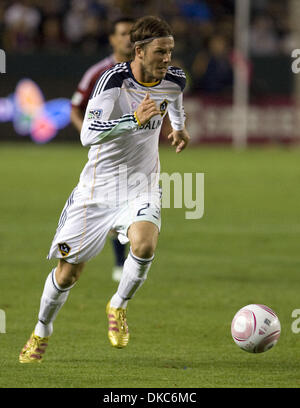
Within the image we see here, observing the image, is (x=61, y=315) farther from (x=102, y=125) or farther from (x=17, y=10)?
(x=17, y=10)

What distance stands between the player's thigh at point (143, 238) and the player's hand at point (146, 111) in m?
0.68

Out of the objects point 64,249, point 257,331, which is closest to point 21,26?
point 64,249

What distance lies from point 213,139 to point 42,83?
4433 millimetres

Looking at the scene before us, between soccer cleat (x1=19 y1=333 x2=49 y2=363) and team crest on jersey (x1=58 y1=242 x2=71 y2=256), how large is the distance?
578mm

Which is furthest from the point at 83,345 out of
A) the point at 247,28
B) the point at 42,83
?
the point at 247,28

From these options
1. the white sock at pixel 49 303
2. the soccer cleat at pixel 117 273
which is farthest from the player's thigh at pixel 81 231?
the soccer cleat at pixel 117 273

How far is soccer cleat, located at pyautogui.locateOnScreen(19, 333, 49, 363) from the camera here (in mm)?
6441

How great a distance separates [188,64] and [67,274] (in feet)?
62.4

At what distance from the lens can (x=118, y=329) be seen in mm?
6680

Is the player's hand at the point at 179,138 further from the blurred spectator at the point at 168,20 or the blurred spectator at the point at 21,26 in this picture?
the blurred spectator at the point at 21,26

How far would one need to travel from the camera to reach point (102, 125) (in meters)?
6.28

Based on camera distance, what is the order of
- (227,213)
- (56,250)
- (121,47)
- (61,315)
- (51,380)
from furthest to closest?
1. (227,213)
2. (121,47)
3. (61,315)
4. (56,250)
5. (51,380)

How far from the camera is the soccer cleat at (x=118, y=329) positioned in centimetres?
664

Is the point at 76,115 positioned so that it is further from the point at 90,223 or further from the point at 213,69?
the point at 213,69
